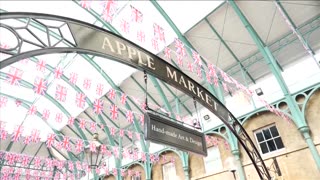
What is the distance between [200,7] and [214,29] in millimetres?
1316

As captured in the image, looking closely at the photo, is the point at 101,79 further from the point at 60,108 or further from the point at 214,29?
the point at 214,29

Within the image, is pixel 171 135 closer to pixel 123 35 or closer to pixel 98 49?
pixel 98 49

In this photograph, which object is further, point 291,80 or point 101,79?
point 101,79

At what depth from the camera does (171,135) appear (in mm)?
4195

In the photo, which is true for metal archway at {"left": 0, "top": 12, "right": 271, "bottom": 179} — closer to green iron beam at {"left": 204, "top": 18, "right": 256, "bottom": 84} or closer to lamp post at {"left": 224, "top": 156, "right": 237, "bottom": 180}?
green iron beam at {"left": 204, "top": 18, "right": 256, "bottom": 84}

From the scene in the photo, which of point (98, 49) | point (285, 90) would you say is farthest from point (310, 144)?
point (98, 49)

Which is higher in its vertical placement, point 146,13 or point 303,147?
point 146,13

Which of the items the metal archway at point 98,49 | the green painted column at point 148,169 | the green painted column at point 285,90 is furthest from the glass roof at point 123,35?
the metal archway at point 98,49

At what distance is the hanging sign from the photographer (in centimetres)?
389

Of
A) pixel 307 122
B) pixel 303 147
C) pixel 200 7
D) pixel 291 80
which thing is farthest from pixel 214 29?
pixel 303 147

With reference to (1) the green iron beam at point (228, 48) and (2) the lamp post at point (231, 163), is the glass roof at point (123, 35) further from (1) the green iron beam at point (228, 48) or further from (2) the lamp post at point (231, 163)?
(2) the lamp post at point (231, 163)

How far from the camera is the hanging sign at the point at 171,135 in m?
3.89

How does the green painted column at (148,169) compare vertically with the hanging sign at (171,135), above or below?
above

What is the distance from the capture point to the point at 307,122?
30.3 ft
